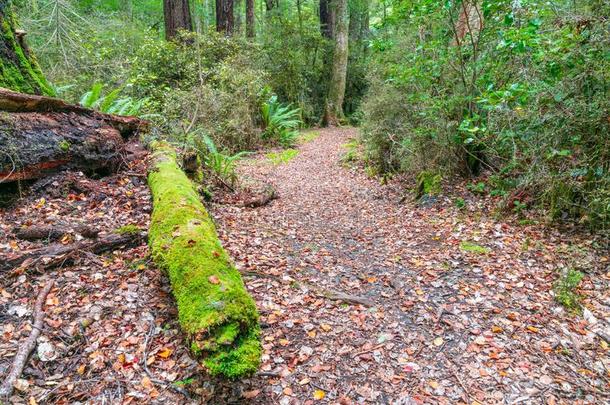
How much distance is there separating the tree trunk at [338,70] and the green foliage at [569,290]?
12534 millimetres

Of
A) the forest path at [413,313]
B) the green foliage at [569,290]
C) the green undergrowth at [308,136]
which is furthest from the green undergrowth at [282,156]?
the green foliage at [569,290]

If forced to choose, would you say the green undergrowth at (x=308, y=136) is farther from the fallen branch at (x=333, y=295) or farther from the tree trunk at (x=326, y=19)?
the fallen branch at (x=333, y=295)

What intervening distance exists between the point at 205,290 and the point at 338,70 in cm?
1378

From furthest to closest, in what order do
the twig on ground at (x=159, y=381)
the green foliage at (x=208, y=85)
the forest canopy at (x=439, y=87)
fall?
the green foliage at (x=208, y=85)
the forest canopy at (x=439, y=87)
the twig on ground at (x=159, y=381)

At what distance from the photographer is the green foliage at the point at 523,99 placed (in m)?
3.93

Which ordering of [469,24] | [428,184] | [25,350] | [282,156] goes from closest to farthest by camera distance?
[25,350] → [469,24] → [428,184] → [282,156]

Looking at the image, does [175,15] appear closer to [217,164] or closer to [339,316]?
[217,164]

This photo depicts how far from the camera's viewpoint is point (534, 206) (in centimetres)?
477

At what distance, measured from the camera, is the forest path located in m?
2.63

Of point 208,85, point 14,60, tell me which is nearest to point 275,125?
point 208,85

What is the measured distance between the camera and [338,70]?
48.6 ft

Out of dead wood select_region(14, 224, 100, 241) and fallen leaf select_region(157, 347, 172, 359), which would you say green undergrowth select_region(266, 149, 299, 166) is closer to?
dead wood select_region(14, 224, 100, 241)

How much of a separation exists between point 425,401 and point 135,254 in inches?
109

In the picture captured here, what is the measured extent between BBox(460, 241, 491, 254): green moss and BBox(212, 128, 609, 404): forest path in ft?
0.04
